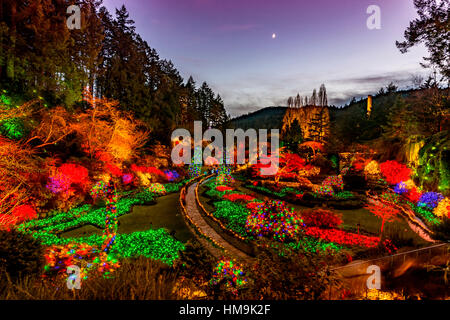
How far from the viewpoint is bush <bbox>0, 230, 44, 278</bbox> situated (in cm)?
452

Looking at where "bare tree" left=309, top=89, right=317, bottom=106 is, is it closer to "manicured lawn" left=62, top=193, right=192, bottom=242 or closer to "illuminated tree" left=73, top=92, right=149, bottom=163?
"illuminated tree" left=73, top=92, right=149, bottom=163

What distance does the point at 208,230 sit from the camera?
1120 centimetres

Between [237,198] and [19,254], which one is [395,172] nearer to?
[237,198]

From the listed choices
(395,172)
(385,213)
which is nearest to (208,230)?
(385,213)

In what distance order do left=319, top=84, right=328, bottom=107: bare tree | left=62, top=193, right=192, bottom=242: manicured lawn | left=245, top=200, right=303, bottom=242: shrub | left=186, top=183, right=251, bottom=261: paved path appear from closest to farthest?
left=186, top=183, right=251, bottom=261: paved path
left=245, top=200, right=303, bottom=242: shrub
left=62, top=193, right=192, bottom=242: manicured lawn
left=319, top=84, right=328, bottom=107: bare tree

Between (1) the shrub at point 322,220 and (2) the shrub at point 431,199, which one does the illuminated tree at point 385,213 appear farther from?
(2) the shrub at point 431,199

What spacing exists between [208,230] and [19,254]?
7.74 meters

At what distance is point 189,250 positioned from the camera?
18.8 feet

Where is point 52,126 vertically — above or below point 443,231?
above

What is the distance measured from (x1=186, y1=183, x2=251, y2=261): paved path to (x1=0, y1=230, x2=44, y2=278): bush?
6183 millimetres

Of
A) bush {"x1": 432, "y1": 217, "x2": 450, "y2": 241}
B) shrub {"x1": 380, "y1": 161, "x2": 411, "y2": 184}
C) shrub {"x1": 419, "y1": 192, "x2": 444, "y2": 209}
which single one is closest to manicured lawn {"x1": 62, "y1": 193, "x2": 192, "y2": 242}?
bush {"x1": 432, "y1": 217, "x2": 450, "y2": 241}

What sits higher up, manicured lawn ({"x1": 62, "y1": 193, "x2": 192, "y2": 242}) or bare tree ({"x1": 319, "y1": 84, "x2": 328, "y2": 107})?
bare tree ({"x1": 319, "y1": 84, "x2": 328, "y2": 107})

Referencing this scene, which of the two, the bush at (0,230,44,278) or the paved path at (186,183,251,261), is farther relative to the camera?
the paved path at (186,183,251,261)

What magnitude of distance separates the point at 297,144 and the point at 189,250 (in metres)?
32.5
